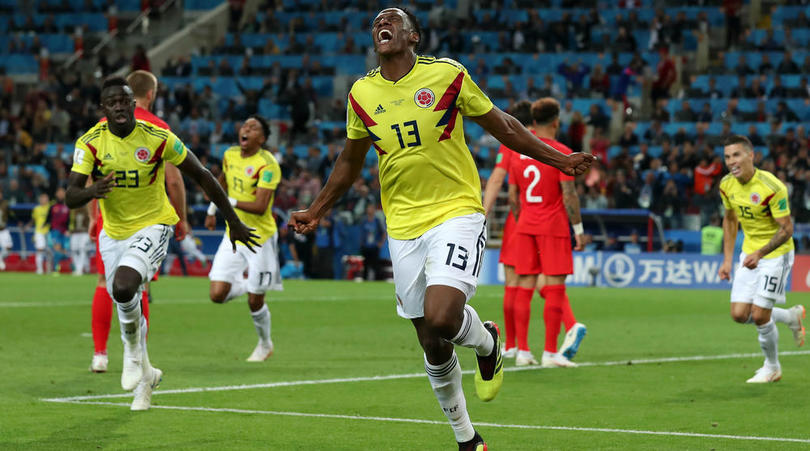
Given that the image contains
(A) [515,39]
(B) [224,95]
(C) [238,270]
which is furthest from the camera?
(B) [224,95]

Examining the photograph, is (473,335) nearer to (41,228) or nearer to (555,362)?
(555,362)

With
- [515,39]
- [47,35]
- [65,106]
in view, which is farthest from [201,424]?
[47,35]

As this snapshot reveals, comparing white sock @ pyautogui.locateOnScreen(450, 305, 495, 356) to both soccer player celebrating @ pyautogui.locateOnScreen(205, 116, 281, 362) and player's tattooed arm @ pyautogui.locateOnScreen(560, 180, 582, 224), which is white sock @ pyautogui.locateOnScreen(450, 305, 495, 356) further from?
soccer player celebrating @ pyautogui.locateOnScreen(205, 116, 281, 362)

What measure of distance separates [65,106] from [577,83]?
15585 mm

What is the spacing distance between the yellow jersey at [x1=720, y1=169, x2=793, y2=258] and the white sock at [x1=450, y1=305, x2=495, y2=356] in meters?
4.46

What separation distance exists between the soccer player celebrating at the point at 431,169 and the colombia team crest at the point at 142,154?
2.54m

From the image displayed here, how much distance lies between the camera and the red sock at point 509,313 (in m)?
12.5

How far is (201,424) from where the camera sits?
330 inches

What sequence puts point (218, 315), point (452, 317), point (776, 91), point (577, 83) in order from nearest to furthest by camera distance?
point (452, 317) < point (218, 315) < point (776, 91) < point (577, 83)

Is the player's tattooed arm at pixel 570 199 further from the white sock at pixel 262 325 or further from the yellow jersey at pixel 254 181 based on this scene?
the white sock at pixel 262 325

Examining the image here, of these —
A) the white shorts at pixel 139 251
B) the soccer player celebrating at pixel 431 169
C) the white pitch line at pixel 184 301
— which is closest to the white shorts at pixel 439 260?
the soccer player celebrating at pixel 431 169

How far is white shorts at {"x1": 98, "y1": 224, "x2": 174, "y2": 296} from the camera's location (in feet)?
30.1

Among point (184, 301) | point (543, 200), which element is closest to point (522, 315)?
point (543, 200)

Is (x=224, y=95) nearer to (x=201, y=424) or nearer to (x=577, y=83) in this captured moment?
(x=577, y=83)
